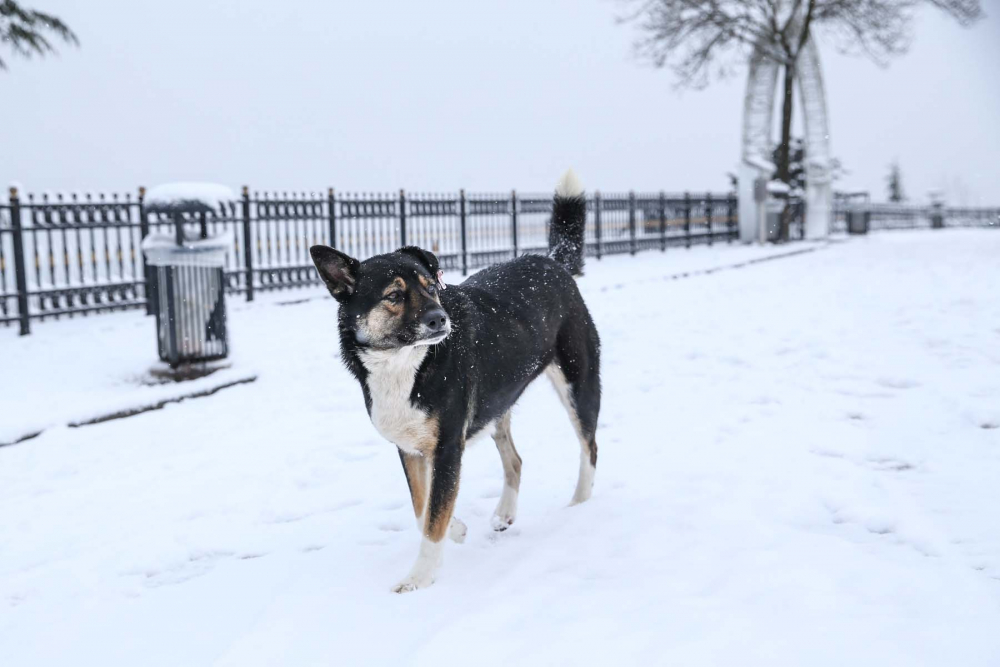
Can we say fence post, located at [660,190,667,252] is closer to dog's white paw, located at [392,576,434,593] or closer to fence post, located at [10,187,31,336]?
fence post, located at [10,187,31,336]

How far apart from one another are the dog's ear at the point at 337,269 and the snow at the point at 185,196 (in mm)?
4397

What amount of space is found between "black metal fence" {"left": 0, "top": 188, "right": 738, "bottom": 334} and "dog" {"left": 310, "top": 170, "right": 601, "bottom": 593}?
442 centimetres

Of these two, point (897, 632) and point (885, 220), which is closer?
point (897, 632)

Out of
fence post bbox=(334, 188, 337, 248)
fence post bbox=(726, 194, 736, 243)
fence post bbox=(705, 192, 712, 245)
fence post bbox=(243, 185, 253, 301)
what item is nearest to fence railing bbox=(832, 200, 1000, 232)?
fence post bbox=(726, 194, 736, 243)

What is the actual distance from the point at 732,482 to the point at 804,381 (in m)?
2.56

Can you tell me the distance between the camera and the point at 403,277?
2.98 metres

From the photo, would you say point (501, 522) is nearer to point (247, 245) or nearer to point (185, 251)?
point (185, 251)

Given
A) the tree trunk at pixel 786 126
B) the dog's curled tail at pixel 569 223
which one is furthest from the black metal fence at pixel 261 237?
the tree trunk at pixel 786 126

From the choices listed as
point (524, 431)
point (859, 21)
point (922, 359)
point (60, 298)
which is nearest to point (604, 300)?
point (922, 359)

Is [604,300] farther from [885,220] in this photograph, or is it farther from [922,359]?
[885,220]

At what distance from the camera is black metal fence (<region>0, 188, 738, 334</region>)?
10016 millimetres

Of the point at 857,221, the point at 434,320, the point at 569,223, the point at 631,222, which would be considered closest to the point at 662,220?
the point at 631,222

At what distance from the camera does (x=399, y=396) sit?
302 cm

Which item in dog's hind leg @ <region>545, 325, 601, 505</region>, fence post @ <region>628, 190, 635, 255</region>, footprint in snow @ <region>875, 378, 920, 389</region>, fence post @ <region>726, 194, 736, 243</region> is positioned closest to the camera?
dog's hind leg @ <region>545, 325, 601, 505</region>
